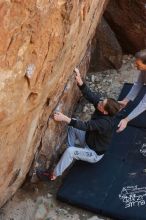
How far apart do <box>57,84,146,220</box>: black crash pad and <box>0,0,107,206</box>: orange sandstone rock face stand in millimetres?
604

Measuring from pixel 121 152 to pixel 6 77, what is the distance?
2779 mm

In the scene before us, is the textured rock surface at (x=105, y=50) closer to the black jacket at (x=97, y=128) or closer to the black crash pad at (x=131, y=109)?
the black crash pad at (x=131, y=109)

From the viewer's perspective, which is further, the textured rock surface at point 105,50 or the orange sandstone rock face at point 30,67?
the textured rock surface at point 105,50

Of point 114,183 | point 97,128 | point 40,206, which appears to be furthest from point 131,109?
point 40,206

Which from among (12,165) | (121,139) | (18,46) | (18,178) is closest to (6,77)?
(18,46)

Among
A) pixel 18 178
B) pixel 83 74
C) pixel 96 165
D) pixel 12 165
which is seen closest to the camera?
Result: pixel 12 165

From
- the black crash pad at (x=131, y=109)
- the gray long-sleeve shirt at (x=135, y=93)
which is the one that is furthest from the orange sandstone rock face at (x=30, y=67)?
the black crash pad at (x=131, y=109)

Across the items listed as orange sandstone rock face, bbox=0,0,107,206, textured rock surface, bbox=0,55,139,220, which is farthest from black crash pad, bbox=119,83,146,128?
orange sandstone rock face, bbox=0,0,107,206

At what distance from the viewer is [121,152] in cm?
584

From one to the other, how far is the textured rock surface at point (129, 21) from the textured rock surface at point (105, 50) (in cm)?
22

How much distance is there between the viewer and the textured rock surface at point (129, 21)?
7270 mm

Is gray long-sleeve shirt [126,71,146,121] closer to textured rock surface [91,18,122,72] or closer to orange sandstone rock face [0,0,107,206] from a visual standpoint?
orange sandstone rock face [0,0,107,206]

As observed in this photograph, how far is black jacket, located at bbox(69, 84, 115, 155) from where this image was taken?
4977 mm

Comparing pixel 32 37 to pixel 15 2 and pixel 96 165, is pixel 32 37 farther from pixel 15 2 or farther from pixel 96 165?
pixel 96 165
